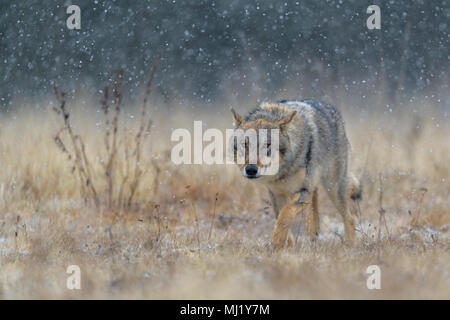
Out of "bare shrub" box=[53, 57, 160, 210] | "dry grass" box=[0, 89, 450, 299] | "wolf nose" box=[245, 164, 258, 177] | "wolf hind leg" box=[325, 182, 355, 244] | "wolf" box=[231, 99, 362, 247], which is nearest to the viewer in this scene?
"dry grass" box=[0, 89, 450, 299]

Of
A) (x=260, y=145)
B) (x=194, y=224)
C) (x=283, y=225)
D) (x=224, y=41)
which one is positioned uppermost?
(x=224, y=41)

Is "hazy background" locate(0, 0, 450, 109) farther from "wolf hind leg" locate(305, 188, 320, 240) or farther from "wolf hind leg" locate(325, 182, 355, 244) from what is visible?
"wolf hind leg" locate(305, 188, 320, 240)

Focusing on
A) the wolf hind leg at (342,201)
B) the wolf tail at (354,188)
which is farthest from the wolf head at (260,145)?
the wolf tail at (354,188)

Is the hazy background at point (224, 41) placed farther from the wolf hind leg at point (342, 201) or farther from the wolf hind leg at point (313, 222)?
the wolf hind leg at point (313, 222)

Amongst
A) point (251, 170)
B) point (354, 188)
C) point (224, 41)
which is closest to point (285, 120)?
point (251, 170)

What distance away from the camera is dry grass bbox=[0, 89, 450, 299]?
378 cm

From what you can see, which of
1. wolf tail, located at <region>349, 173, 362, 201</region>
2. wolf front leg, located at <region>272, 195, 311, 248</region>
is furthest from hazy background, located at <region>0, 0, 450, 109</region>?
wolf front leg, located at <region>272, 195, 311, 248</region>

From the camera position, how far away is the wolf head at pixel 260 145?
4.54m

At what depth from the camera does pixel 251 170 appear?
4480 mm

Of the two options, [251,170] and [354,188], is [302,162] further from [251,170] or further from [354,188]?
[354,188]

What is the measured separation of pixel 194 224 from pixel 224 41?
10814 mm

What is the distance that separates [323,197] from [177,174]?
209cm
